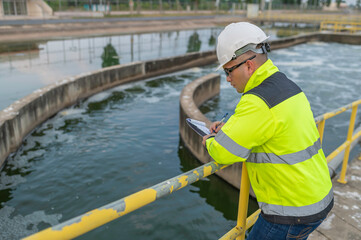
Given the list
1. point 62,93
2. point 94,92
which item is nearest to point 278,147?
point 62,93

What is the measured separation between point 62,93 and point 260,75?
9.66 meters

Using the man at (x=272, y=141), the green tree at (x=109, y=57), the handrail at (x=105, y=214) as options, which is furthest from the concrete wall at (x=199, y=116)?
the green tree at (x=109, y=57)

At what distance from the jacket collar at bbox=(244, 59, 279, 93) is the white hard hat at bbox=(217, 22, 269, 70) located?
0.42 feet

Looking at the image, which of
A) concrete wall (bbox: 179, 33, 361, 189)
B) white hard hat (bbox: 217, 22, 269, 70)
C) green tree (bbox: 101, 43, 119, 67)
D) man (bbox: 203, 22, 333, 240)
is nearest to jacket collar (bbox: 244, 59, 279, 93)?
man (bbox: 203, 22, 333, 240)

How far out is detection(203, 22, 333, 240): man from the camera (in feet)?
5.62

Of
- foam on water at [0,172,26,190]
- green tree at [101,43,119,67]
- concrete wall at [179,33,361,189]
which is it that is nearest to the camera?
concrete wall at [179,33,361,189]

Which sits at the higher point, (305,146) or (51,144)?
(305,146)

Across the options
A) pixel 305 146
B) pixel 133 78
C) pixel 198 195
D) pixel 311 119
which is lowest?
pixel 198 195

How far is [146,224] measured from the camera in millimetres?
5449

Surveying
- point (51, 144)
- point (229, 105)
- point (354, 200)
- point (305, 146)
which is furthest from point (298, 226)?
point (229, 105)

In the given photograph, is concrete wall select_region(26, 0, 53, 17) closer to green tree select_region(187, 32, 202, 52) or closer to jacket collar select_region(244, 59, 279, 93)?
green tree select_region(187, 32, 202, 52)

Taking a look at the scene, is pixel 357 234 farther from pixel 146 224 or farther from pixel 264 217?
pixel 146 224

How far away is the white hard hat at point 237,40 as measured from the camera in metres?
1.84

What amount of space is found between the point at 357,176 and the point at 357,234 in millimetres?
1446
